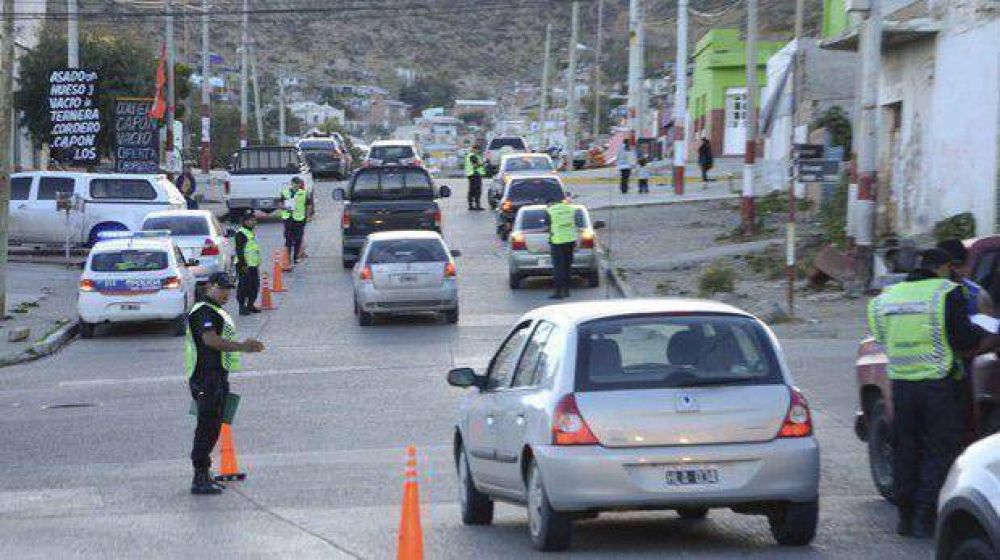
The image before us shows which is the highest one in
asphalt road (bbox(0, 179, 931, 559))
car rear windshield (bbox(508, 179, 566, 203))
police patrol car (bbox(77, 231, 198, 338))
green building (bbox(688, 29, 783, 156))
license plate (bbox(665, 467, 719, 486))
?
green building (bbox(688, 29, 783, 156))

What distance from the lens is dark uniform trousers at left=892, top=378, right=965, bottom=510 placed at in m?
10.9

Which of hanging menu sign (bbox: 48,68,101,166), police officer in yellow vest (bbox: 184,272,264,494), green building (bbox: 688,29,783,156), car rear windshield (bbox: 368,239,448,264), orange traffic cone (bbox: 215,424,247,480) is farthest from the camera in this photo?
green building (bbox: 688,29,783,156)

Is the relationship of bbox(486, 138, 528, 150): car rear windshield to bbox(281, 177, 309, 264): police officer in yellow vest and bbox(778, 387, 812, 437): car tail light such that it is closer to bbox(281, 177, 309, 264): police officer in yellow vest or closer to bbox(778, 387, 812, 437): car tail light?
bbox(281, 177, 309, 264): police officer in yellow vest

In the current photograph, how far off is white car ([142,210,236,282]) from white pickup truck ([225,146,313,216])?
13.9m

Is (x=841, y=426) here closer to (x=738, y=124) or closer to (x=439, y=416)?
(x=439, y=416)

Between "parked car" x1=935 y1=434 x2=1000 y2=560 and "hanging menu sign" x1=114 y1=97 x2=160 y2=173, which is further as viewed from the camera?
"hanging menu sign" x1=114 y1=97 x2=160 y2=173

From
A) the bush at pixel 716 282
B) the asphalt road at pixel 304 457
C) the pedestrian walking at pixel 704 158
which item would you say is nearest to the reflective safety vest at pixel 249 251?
the asphalt road at pixel 304 457

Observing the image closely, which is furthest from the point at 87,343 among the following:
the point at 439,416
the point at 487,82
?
the point at 487,82

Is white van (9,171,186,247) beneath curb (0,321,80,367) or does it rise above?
above

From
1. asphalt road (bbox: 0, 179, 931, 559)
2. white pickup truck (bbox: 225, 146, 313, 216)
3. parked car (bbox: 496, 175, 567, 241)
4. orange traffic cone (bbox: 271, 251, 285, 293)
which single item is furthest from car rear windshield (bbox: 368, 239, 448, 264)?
white pickup truck (bbox: 225, 146, 313, 216)

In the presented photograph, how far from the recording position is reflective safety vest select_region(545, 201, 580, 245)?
30.9 m

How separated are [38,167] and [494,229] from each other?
20967 mm

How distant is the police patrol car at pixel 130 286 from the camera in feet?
91.5

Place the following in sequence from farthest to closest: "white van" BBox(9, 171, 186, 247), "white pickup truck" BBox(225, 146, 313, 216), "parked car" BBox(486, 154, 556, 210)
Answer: "parked car" BBox(486, 154, 556, 210) < "white pickup truck" BBox(225, 146, 313, 216) < "white van" BBox(9, 171, 186, 247)
